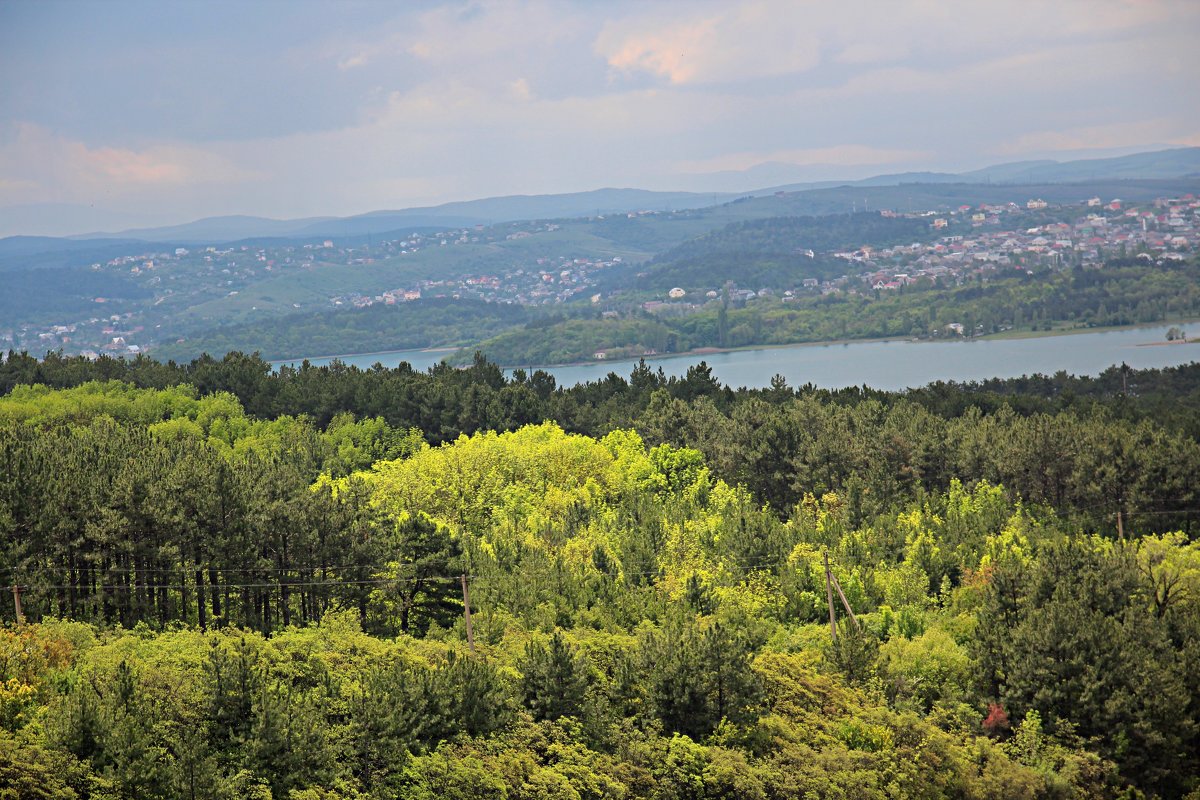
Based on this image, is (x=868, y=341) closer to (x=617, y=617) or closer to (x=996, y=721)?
(x=617, y=617)

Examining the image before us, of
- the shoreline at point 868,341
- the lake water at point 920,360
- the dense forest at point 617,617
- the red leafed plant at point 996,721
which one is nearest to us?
the dense forest at point 617,617

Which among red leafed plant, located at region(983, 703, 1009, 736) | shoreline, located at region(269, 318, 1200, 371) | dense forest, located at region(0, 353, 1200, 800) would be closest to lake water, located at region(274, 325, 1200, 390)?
A: shoreline, located at region(269, 318, 1200, 371)

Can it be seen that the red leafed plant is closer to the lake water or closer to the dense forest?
the dense forest

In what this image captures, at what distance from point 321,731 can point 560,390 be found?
187 ft

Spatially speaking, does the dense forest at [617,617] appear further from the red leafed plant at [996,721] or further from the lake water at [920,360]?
the lake water at [920,360]

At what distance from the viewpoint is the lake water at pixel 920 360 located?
429 ft

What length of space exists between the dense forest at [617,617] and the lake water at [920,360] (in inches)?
2680

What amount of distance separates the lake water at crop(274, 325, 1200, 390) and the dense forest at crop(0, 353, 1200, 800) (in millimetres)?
68082

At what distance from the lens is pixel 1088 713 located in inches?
1183

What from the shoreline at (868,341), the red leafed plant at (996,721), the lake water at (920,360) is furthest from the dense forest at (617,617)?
the shoreline at (868,341)

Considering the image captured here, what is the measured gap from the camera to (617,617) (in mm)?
35062

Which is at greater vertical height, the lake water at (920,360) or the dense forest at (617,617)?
the dense forest at (617,617)

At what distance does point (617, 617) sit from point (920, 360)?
126 metres

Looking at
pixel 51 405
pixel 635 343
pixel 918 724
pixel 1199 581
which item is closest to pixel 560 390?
pixel 51 405
